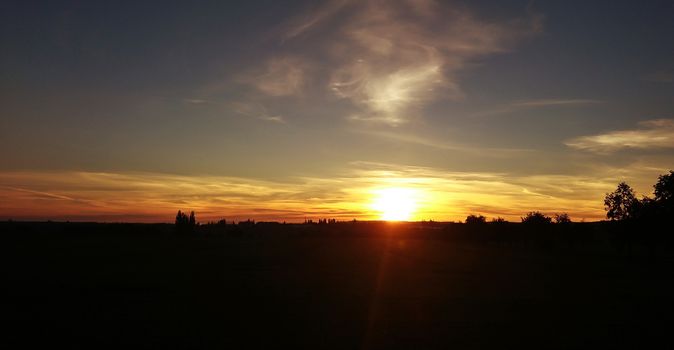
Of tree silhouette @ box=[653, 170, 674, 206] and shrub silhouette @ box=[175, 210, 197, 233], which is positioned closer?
tree silhouette @ box=[653, 170, 674, 206]

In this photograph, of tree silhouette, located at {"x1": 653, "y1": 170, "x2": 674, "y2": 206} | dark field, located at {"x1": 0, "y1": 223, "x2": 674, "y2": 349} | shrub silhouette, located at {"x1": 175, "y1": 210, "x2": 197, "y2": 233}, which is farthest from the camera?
shrub silhouette, located at {"x1": 175, "y1": 210, "x2": 197, "y2": 233}

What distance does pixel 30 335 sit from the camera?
21953mm

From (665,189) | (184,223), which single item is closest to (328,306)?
(665,189)

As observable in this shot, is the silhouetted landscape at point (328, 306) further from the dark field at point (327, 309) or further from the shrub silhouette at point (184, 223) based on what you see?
the shrub silhouette at point (184, 223)

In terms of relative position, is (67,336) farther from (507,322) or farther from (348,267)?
(348,267)

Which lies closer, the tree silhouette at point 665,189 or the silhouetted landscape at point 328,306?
the silhouetted landscape at point 328,306

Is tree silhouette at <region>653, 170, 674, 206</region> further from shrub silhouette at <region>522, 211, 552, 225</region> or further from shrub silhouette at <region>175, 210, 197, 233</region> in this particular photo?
shrub silhouette at <region>175, 210, 197, 233</region>

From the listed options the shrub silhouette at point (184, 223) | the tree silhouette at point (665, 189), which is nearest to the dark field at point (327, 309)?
the tree silhouette at point (665, 189)

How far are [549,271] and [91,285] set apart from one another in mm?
48165

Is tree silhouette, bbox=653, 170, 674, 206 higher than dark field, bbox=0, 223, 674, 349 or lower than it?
higher

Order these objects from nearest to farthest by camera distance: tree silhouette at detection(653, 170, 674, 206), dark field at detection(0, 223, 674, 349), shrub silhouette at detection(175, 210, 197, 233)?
dark field at detection(0, 223, 674, 349), tree silhouette at detection(653, 170, 674, 206), shrub silhouette at detection(175, 210, 197, 233)

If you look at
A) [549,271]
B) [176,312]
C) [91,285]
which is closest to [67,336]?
[176,312]

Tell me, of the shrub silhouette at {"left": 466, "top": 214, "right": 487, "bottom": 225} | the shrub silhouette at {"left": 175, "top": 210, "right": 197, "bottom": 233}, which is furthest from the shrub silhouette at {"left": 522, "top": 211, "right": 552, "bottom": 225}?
the shrub silhouette at {"left": 175, "top": 210, "right": 197, "bottom": 233}

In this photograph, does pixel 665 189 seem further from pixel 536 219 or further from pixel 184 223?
pixel 184 223
